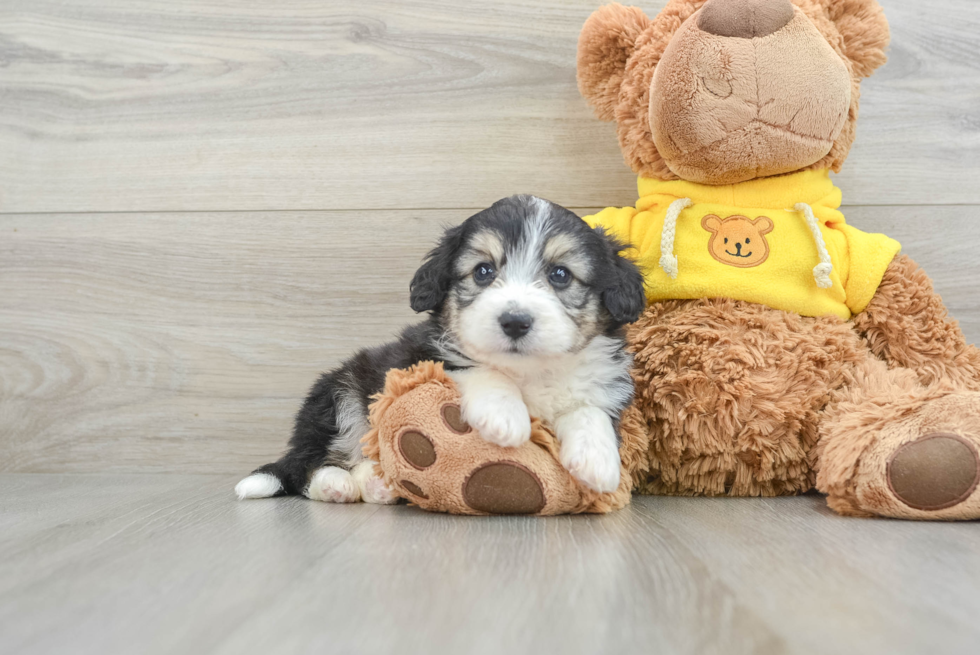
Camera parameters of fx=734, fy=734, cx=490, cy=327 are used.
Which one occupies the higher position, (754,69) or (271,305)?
(754,69)

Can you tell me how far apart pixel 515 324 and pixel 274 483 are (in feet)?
2.74

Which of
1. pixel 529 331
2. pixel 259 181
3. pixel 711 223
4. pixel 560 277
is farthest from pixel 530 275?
pixel 259 181

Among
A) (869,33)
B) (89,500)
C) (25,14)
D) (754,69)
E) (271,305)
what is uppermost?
(25,14)

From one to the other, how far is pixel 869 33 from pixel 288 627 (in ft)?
5.93

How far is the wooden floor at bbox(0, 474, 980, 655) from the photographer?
0.80 m

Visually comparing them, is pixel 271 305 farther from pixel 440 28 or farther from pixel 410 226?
pixel 440 28

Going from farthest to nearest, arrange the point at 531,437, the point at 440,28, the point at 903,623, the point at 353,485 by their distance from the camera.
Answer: the point at 440,28, the point at 353,485, the point at 531,437, the point at 903,623

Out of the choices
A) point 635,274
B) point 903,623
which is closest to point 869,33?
point 635,274

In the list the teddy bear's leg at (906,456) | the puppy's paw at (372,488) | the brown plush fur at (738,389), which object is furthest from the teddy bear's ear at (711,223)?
the puppy's paw at (372,488)

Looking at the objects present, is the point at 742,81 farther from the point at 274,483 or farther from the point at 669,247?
the point at 274,483

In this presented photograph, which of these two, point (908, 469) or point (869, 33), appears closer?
point (908, 469)

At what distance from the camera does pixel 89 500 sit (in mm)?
1776

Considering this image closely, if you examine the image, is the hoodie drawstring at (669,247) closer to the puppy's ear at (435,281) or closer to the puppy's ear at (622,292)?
the puppy's ear at (622,292)

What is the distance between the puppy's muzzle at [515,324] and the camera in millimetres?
1337
